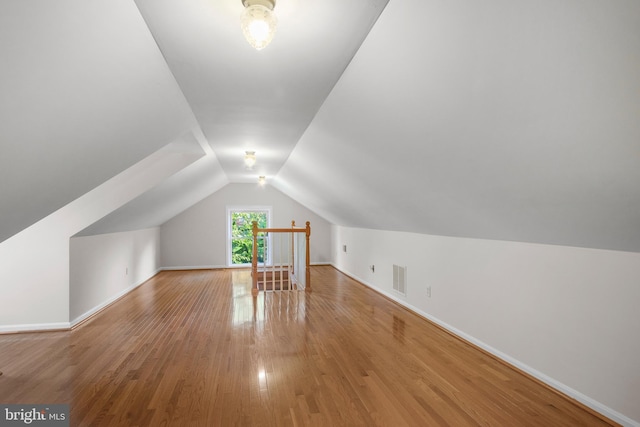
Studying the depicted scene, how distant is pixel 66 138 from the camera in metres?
2.06

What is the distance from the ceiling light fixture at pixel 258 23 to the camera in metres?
1.44

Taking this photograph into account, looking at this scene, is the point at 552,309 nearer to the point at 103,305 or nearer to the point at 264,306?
the point at 264,306

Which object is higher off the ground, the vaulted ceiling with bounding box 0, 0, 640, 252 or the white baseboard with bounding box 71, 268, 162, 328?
the vaulted ceiling with bounding box 0, 0, 640, 252

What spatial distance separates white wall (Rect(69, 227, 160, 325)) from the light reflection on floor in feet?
6.34

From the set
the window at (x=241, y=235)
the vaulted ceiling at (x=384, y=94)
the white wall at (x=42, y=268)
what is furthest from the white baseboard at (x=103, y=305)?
A: the window at (x=241, y=235)

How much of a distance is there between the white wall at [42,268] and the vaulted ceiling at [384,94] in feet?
4.87

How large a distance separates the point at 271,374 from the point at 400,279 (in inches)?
114

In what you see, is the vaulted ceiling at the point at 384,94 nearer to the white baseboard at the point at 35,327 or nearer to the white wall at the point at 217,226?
the white baseboard at the point at 35,327

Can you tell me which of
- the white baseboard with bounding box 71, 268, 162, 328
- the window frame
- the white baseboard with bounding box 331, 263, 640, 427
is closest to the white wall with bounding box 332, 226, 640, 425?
the white baseboard with bounding box 331, 263, 640, 427

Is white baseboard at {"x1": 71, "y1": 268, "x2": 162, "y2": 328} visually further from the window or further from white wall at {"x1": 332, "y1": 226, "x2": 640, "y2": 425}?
white wall at {"x1": 332, "y1": 226, "x2": 640, "y2": 425}

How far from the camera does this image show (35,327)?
4.17 metres

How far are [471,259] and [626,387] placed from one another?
164 centimetres

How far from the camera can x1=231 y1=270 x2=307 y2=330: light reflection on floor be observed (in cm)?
459

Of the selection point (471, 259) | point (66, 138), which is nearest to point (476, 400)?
point (471, 259)
